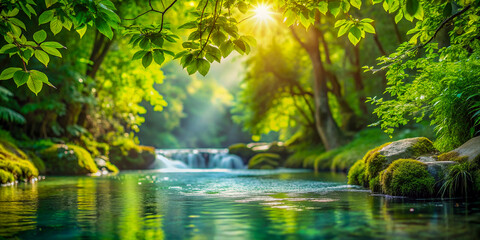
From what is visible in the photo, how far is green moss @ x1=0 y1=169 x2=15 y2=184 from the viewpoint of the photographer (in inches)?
466

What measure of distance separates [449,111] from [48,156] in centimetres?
1511

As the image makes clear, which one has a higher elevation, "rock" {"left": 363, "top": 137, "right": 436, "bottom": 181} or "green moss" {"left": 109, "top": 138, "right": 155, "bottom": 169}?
"green moss" {"left": 109, "top": 138, "right": 155, "bottom": 169}

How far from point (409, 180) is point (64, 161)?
14104 millimetres

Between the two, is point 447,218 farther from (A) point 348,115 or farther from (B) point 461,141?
(A) point 348,115

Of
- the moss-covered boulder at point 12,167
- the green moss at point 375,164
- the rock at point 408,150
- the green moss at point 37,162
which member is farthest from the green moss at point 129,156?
the rock at point 408,150

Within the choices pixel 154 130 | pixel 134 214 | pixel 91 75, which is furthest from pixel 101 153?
pixel 154 130

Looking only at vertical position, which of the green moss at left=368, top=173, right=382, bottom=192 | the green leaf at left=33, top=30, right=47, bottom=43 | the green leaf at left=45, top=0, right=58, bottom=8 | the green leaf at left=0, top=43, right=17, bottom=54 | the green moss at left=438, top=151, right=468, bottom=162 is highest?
the green leaf at left=45, top=0, right=58, bottom=8

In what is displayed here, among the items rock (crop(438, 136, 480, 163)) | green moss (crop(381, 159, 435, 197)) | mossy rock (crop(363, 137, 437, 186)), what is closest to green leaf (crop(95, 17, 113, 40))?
green moss (crop(381, 159, 435, 197))

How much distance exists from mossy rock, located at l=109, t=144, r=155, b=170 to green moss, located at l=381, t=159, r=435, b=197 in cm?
1829

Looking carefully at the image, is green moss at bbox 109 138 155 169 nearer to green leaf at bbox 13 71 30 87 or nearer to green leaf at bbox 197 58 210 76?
green leaf at bbox 13 71 30 87

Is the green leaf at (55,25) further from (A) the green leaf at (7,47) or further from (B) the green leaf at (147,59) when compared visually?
(B) the green leaf at (147,59)

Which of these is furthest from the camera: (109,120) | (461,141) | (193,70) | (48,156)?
(109,120)

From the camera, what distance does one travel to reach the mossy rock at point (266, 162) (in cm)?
2712

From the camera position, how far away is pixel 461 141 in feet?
28.1
